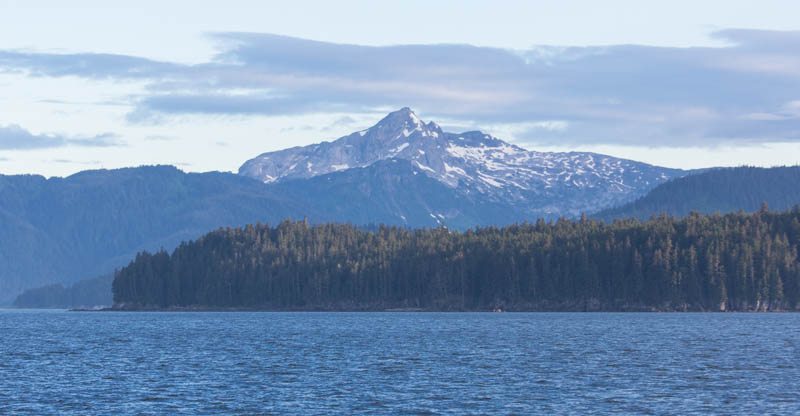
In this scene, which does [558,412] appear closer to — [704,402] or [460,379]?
[704,402]

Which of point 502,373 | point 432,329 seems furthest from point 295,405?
point 432,329

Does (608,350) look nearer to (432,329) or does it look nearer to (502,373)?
(502,373)

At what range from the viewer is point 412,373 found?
99688 millimetres

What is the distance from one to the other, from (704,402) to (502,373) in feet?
82.9

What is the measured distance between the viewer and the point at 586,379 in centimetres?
9212

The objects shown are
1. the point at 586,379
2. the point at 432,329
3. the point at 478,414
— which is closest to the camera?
the point at 478,414

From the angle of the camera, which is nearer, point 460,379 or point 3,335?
point 460,379

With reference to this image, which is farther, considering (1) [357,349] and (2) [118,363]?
(1) [357,349]

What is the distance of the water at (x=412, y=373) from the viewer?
77188 millimetres

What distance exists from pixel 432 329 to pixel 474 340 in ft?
109

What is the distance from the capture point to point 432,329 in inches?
7023

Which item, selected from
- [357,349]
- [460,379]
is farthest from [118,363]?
[460,379]

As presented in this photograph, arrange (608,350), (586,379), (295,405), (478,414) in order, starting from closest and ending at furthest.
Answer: (478,414) → (295,405) → (586,379) → (608,350)

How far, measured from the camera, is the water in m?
77.2
